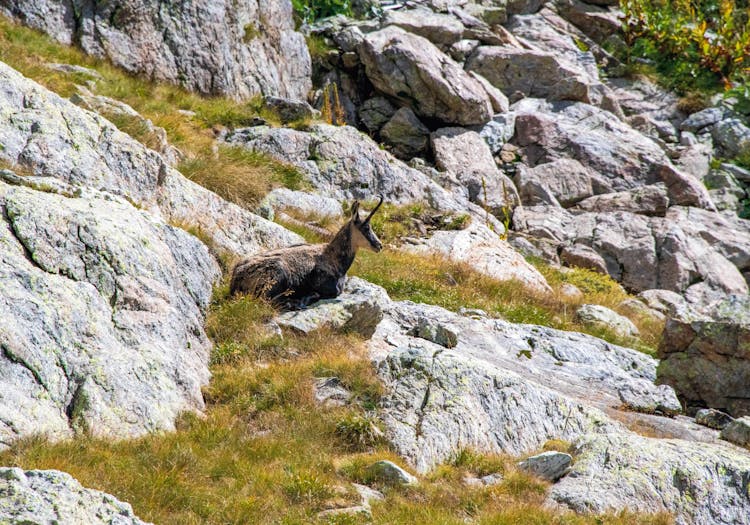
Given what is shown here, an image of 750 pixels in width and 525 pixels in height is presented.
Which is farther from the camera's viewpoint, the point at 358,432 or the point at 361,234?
the point at 361,234

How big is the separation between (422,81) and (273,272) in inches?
624

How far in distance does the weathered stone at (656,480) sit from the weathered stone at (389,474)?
1753 millimetres

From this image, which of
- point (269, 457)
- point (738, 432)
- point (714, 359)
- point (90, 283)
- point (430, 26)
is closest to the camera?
point (269, 457)

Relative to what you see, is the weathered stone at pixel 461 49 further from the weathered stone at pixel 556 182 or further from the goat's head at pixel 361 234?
the goat's head at pixel 361 234

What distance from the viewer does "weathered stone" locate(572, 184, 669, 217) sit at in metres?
26.1

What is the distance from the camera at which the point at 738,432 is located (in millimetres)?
11781

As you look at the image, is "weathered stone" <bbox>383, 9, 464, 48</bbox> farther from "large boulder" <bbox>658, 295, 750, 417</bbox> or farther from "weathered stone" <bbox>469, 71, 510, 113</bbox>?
"large boulder" <bbox>658, 295, 750, 417</bbox>

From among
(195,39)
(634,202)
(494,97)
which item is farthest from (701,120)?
(195,39)

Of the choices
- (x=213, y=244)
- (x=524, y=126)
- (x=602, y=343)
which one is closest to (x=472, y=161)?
(x=524, y=126)

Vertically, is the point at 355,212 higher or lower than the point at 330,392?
higher

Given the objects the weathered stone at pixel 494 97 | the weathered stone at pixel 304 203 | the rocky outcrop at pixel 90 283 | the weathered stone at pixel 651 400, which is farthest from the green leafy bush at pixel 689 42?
the rocky outcrop at pixel 90 283

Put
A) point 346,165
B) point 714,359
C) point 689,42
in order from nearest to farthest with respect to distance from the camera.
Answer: point 714,359, point 346,165, point 689,42

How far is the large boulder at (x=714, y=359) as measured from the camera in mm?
13883

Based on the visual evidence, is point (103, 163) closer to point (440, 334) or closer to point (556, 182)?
point (440, 334)
